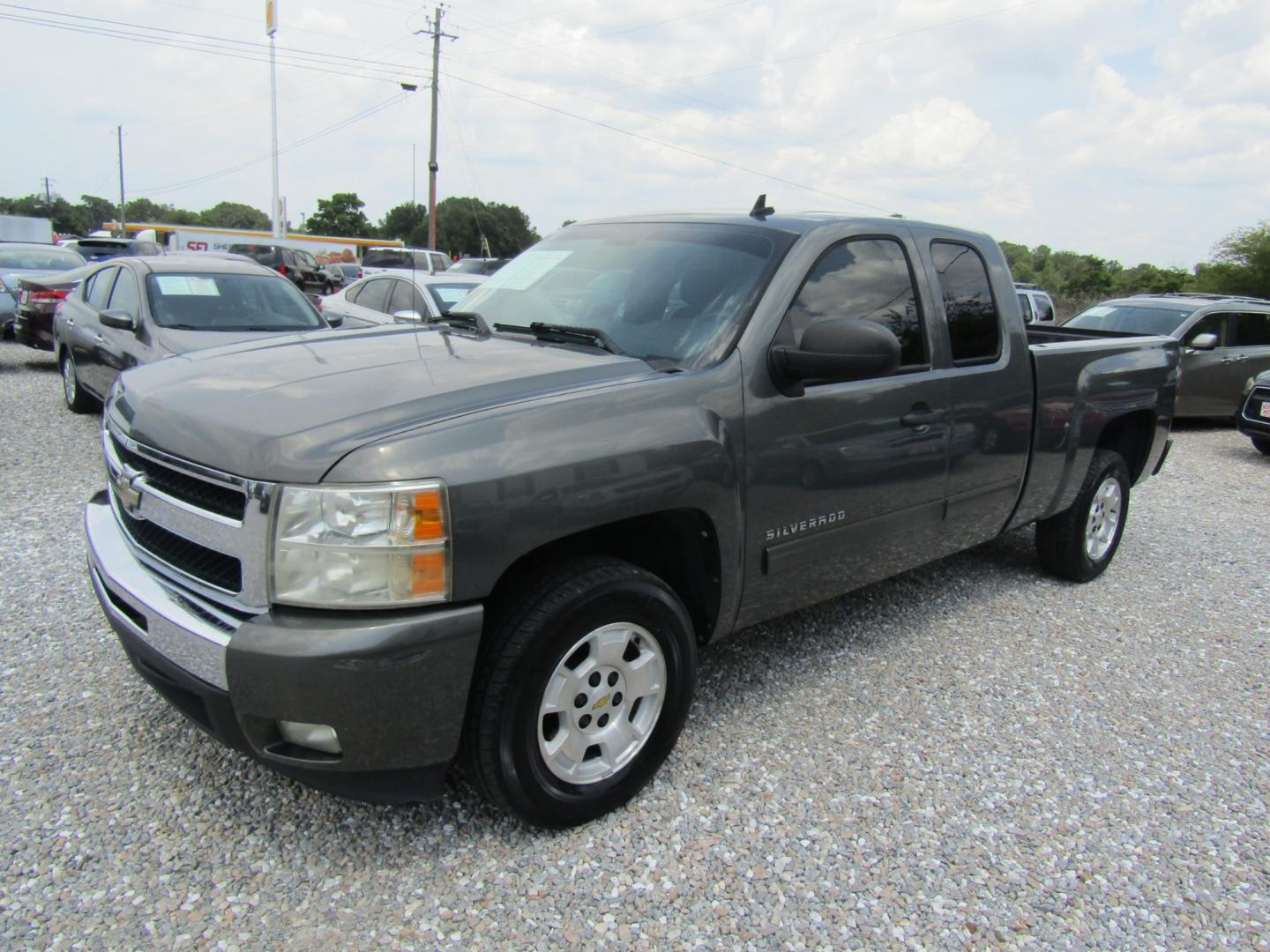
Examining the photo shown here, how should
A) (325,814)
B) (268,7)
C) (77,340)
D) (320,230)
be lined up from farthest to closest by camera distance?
(320,230), (268,7), (77,340), (325,814)

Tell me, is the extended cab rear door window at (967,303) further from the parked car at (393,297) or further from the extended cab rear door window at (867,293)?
the parked car at (393,297)

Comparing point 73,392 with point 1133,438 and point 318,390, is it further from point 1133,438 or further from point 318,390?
point 1133,438

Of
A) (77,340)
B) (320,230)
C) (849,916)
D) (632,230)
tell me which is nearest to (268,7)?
(77,340)

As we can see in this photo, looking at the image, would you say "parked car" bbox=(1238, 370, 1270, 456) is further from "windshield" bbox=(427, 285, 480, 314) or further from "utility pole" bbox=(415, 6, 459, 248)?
"utility pole" bbox=(415, 6, 459, 248)

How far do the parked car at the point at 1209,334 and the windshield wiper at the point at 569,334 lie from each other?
10072 millimetres

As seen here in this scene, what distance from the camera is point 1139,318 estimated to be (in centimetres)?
1159

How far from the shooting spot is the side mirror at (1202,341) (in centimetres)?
1066

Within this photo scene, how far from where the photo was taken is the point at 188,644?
238cm

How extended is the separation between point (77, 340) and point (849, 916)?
850cm

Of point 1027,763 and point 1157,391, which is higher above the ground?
point 1157,391

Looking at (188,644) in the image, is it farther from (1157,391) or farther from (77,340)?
(77,340)

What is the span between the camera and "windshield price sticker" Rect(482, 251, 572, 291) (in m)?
3.86

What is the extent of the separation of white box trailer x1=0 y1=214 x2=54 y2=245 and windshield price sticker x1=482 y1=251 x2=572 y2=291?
27712 millimetres

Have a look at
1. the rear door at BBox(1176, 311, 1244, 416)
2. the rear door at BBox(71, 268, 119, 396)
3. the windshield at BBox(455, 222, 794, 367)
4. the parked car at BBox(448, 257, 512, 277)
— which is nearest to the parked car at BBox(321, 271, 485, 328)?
the rear door at BBox(71, 268, 119, 396)
